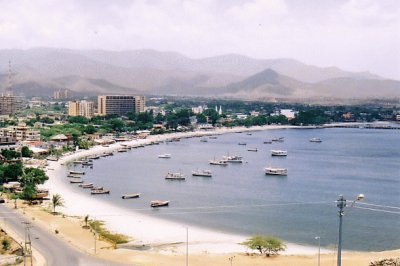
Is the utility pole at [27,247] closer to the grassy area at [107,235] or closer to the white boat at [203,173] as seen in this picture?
the grassy area at [107,235]

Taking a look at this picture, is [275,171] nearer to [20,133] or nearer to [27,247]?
[27,247]

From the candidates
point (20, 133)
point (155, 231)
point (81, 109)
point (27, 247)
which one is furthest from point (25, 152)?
point (81, 109)

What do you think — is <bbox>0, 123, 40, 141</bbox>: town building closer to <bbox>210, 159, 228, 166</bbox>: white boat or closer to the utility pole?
<bbox>210, 159, 228, 166</bbox>: white boat

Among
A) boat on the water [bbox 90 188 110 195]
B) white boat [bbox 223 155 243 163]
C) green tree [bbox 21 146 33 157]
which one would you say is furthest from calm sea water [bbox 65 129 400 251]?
green tree [bbox 21 146 33 157]

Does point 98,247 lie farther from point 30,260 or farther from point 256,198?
point 256,198

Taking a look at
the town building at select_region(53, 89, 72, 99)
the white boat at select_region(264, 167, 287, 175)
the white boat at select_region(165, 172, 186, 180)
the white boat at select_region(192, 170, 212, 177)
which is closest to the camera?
the white boat at select_region(165, 172, 186, 180)

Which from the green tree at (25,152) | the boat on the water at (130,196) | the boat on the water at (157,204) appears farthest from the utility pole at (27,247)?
the green tree at (25,152)
